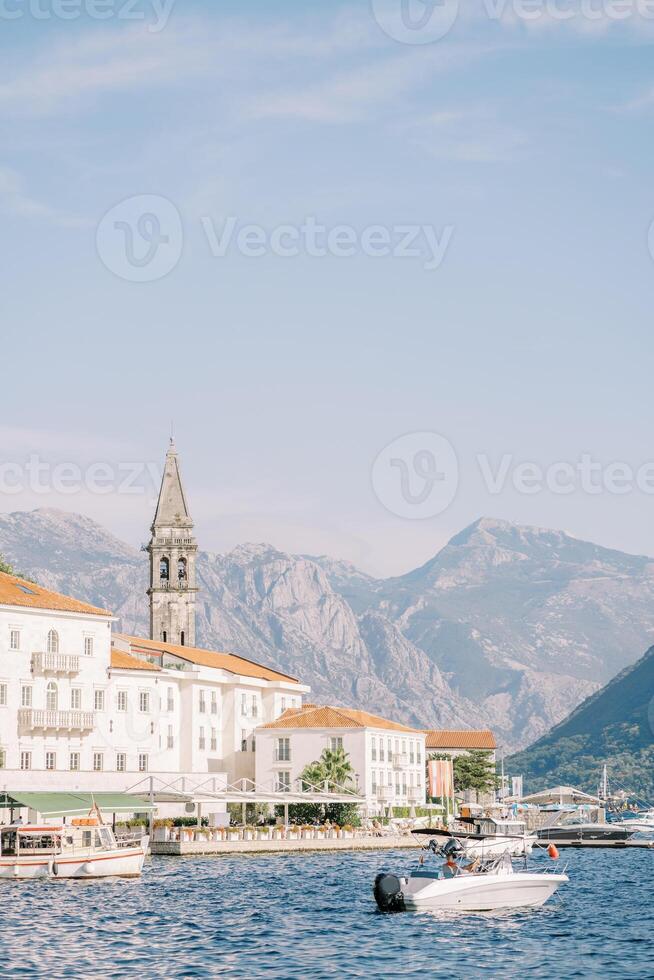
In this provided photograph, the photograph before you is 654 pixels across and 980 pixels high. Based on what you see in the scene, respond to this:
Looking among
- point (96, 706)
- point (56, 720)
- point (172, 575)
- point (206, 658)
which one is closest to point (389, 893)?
point (56, 720)

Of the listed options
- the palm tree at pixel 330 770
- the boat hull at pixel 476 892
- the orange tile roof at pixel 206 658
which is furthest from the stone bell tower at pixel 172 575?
the boat hull at pixel 476 892

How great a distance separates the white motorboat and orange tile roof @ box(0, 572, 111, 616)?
53738 mm

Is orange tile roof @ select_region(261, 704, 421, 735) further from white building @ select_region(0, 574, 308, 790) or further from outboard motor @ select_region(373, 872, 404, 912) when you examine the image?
outboard motor @ select_region(373, 872, 404, 912)

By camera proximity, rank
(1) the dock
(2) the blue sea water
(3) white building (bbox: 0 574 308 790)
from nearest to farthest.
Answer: (2) the blue sea water, (1) the dock, (3) white building (bbox: 0 574 308 790)

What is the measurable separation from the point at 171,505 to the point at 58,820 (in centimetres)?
10137

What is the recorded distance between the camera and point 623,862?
126 m

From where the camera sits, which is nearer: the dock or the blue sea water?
the blue sea water

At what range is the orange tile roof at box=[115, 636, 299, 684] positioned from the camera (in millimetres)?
142875

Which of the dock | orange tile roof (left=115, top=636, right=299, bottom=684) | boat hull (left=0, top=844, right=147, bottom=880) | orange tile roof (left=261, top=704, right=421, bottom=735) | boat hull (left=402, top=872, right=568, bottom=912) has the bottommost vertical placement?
boat hull (left=402, top=872, right=568, bottom=912)

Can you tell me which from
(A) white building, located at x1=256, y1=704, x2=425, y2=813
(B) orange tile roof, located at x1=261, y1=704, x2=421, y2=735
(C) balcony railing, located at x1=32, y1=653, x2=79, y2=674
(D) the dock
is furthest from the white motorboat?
(B) orange tile roof, located at x1=261, y1=704, x2=421, y2=735

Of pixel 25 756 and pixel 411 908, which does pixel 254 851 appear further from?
pixel 411 908

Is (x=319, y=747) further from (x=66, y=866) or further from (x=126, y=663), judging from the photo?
(x=66, y=866)

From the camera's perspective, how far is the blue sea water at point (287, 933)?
170 ft

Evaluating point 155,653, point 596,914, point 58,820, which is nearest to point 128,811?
point 58,820
